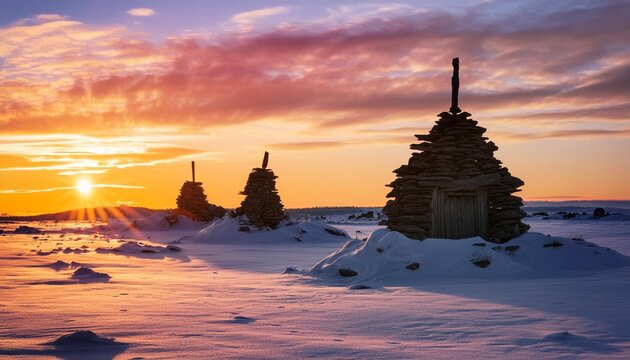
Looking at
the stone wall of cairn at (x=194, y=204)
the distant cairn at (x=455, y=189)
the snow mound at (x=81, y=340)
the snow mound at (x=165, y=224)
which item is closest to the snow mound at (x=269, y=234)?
the snow mound at (x=165, y=224)

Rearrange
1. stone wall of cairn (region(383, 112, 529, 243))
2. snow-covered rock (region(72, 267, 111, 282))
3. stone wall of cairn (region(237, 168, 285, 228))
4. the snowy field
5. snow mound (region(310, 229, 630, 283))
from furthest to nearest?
stone wall of cairn (region(237, 168, 285, 228)) < stone wall of cairn (region(383, 112, 529, 243)) < snow mound (region(310, 229, 630, 283)) < snow-covered rock (region(72, 267, 111, 282)) < the snowy field

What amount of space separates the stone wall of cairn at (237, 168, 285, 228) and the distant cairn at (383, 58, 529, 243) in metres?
16.9

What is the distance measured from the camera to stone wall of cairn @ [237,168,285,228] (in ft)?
109

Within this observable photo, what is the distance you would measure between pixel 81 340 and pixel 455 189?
13.0 metres

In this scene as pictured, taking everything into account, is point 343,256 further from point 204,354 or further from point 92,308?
point 204,354

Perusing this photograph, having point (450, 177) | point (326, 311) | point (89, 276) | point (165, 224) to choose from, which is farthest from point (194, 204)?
point (326, 311)

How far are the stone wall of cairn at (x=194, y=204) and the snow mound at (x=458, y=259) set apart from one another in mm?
32349

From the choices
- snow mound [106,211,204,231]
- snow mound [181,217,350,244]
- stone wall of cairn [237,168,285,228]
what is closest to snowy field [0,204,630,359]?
snow mound [181,217,350,244]

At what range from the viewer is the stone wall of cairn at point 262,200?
109 ft

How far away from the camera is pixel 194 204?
4644 centimetres

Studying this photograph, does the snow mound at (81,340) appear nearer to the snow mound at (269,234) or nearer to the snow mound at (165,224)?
the snow mound at (269,234)

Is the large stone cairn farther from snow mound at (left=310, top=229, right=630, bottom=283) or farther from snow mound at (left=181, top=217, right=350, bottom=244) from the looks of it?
snow mound at (left=310, top=229, right=630, bottom=283)

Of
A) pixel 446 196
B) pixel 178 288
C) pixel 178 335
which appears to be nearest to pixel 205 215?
pixel 446 196

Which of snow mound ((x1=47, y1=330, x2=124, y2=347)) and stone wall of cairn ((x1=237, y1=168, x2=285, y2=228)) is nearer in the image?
snow mound ((x1=47, y1=330, x2=124, y2=347))
